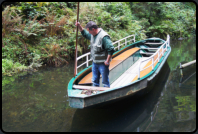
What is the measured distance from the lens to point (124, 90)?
461 cm

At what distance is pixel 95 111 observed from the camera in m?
5.06

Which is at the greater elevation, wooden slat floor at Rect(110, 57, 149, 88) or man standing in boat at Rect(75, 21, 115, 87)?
man standing in boat at Rect(75, 21, 115, 87)

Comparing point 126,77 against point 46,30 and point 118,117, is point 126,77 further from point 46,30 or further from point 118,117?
point 46,30

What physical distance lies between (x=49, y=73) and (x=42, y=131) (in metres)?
4.52

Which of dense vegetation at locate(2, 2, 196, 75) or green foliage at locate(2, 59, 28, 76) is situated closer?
green foliage at locate(2, 59, 28, 76)

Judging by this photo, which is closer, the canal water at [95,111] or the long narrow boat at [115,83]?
the long narrow boat at [115,83]

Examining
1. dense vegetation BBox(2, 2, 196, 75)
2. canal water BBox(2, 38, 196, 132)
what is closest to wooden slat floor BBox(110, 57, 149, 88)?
canal water BBox(2, 38, 196, 132)

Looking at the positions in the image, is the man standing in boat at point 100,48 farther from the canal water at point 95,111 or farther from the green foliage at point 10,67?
the green foliage at point 10,67

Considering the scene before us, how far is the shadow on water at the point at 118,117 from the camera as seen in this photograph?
436 cm

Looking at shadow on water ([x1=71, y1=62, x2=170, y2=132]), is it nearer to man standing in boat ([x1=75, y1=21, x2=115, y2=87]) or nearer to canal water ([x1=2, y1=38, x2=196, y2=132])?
canal water ([x1=2, y1=38, x2=196, y2=132])

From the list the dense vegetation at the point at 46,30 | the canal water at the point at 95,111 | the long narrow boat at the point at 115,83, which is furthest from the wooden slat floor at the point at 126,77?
the dense vegetation at the point at 46,30

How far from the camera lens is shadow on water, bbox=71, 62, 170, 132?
14.3 feet

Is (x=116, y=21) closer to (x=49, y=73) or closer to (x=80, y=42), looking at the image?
(x=80, y=42)

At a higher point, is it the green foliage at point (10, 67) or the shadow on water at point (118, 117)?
the green foliage at point (10, 67)
